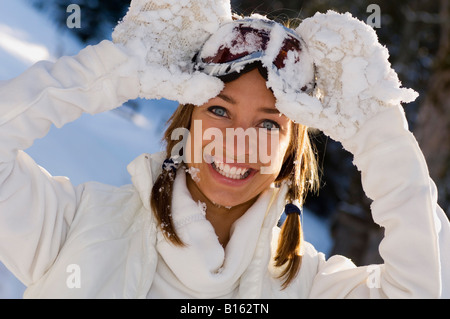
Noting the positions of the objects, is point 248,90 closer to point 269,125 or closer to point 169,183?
point 269,125

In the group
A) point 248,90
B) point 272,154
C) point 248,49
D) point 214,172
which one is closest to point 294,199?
point 272,154

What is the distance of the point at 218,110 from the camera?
6.42 feet

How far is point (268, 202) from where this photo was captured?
2.03 meters

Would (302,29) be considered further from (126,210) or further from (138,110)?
(138,110)

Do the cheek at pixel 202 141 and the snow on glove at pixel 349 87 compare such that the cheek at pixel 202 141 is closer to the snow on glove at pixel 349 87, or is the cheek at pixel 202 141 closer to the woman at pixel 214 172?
the woman at pixel 214 172

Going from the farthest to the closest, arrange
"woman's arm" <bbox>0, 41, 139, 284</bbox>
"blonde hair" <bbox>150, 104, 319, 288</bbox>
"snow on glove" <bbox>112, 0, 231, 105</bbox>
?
"blonde hair" <bbox>150, 104, 319, 288</bbox>
"snow on glove" <bbox>112, 0, 231, 105</bbox>
"woman's arm" <bbox>0, 41, 139, 284</bbox>

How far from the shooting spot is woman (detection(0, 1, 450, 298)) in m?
1.69

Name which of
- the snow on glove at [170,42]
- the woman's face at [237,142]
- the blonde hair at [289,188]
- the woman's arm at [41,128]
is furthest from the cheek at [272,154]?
the woman's arm at [41,128]

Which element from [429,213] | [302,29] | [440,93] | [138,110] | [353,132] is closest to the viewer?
[429,213]

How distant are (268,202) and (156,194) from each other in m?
0.38

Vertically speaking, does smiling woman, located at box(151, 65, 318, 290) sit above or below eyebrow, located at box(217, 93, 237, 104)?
below

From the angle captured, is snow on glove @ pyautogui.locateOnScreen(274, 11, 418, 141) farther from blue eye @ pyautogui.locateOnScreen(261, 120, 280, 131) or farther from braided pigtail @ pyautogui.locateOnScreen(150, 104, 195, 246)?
braided pigtail @ pyautogui.locateOnScreen(150, 104, 195, 246)

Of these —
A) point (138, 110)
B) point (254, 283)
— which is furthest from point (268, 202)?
point (138, 110)

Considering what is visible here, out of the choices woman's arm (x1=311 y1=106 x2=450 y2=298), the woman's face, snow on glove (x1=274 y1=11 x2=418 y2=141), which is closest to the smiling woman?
the woman's face
